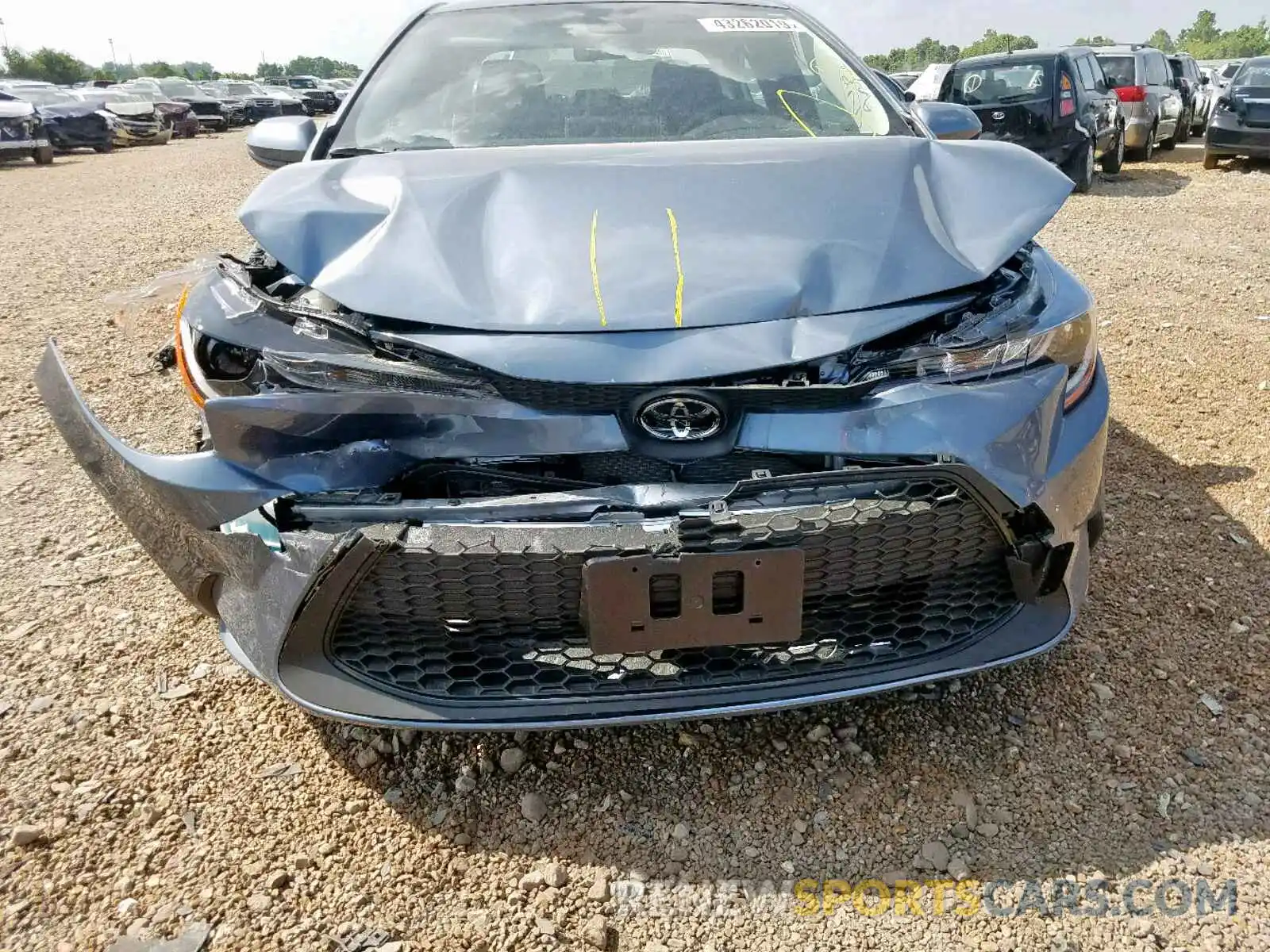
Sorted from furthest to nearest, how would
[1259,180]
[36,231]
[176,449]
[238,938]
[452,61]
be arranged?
[1259,180]
[36,231]
[452,61]
[176,449]
[238,938]

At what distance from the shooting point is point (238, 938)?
1.60m

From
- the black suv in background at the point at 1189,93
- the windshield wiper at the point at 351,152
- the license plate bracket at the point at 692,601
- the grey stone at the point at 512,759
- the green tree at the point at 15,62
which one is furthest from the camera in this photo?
the green tree at the point at 15,62

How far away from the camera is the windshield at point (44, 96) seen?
17422 millimetres

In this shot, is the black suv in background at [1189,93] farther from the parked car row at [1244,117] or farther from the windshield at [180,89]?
the windshield at [180,89]

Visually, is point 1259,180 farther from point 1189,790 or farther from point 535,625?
point 535,625

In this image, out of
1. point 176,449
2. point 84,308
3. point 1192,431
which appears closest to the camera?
point 176,449

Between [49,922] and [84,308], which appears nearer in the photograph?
[49,922]

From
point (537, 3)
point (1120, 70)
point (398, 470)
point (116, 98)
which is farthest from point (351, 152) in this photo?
point (116, 98)

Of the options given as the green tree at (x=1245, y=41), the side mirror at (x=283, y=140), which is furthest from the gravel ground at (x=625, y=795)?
the green tree at (x=1245, y=41)

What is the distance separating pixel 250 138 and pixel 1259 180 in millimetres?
11113

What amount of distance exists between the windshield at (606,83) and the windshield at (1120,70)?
11.1 m

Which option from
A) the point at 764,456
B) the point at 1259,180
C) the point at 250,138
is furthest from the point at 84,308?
the point at 1259,180

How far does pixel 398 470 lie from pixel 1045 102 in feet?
30.9

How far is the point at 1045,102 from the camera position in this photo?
9047 millimetres
